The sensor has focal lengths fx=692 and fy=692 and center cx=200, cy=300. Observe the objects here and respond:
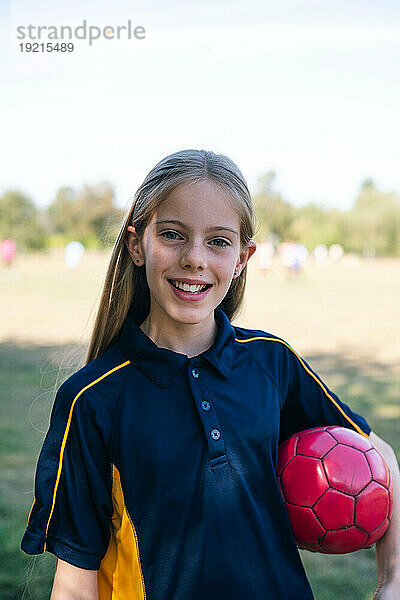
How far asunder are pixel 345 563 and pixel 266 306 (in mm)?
13451

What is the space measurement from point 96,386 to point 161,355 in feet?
0.70

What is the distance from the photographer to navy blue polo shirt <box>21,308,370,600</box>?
188 centimetres

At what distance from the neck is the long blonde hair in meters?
0.13

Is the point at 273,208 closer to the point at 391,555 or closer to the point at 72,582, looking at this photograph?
the point at 391,555

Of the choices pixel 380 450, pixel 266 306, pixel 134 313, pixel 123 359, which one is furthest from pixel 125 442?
pixel 266 306

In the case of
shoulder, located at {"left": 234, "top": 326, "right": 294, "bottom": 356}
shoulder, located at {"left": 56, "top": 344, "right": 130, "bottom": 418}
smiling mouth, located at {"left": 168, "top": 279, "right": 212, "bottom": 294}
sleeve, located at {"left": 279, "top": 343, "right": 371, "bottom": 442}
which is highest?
smiling mouth, located at {"left": 168, "top": 279, "right": 212, "bottom": 294}

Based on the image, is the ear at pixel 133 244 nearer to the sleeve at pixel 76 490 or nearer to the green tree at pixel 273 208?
the sleeve at pixel 76 490

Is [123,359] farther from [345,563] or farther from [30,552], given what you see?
[345,563]

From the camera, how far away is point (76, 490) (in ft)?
6.15

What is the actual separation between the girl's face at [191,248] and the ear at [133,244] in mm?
108

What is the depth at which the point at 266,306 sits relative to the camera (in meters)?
17.5

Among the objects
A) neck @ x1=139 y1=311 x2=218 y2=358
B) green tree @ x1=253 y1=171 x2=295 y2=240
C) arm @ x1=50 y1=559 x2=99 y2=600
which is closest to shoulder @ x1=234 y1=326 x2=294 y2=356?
neck @ x1=139 y1=311 x2=218 y2=358

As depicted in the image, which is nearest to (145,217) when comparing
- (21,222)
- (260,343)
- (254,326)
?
(260,343)

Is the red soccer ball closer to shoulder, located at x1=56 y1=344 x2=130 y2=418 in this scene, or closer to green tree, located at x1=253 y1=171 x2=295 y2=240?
shoulder, located at x1=56 y1=344 x2=130 y2=418
